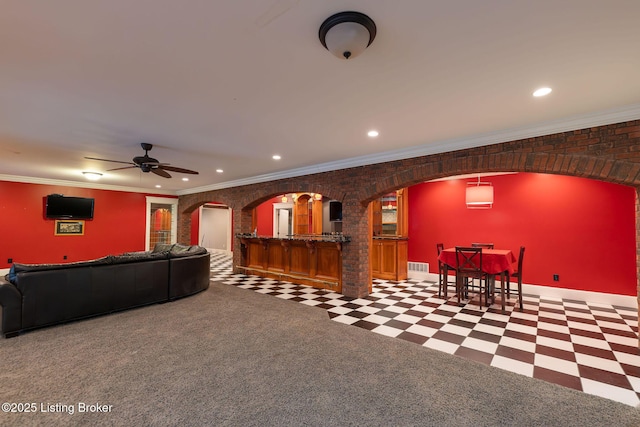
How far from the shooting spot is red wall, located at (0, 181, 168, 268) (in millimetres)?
6913

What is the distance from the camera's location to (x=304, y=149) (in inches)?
177

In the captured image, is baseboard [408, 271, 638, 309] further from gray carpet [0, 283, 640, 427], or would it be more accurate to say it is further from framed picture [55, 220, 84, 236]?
framed picture [55, 220, 84, 236]

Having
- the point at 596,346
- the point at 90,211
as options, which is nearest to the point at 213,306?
the point at 596,346

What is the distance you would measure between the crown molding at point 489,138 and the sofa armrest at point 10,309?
456 centimetres

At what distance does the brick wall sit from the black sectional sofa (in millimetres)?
2853

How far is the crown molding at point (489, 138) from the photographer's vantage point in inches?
113

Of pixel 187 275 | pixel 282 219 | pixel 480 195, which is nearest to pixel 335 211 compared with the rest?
pixel 282 219

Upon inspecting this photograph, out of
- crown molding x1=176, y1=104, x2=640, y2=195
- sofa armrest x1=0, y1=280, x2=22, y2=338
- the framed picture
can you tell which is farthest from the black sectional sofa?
the framed picture

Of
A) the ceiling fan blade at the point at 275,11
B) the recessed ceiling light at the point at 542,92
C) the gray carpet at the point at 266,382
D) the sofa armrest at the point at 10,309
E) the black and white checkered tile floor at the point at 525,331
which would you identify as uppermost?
the recessed ceiling light at the point at 542,92

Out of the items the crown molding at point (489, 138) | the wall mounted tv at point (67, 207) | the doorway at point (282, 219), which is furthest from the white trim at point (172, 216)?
the crown molding at point (489, 138)

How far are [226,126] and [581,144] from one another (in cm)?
420

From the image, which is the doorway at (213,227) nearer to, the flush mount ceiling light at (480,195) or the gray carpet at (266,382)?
the gray carpet at (266,382)

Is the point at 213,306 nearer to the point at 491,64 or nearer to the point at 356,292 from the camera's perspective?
the point at 356,292

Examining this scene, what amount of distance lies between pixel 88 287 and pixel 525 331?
581 cm
